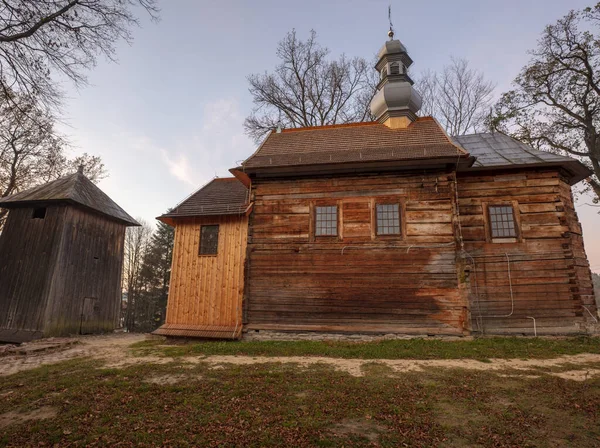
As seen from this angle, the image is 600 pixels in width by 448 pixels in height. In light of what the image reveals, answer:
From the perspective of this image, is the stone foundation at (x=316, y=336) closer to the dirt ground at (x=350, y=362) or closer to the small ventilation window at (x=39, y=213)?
the dirt ground at (x=350, y=362)

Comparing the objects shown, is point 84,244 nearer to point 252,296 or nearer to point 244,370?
point 252,296

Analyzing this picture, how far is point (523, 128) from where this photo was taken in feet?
61.0

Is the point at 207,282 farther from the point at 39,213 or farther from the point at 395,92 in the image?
the point at 395,92

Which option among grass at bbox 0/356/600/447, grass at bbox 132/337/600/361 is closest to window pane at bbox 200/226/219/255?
grass at bbox 132/337/600/361

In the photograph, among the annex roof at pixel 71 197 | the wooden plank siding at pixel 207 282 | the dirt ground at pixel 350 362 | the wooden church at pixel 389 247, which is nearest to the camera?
the dirt ground at pixel 350 362

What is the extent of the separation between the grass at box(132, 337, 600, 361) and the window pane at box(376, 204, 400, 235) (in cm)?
345

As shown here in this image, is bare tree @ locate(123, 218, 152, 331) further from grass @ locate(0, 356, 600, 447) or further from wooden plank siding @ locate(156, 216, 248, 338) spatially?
grass @ locate(0, 356, 600, 447)

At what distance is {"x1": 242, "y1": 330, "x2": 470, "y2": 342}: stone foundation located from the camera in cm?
1023

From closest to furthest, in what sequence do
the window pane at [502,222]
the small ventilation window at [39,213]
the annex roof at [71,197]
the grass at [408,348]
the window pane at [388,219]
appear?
1. the grass at [408,348]
2. the window pane at [388,219]
3. the window pane at [502,222]
4. the annex roof at [71,197]
5. the small ventilation window at [39,213]

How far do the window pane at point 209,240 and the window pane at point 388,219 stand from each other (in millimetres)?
5894

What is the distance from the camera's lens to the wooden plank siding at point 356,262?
1050 centimetres

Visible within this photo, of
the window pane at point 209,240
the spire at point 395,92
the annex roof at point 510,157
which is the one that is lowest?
the window pane at point 209,240

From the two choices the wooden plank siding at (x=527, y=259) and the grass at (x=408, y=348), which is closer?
the grass at (x=408, y=348)

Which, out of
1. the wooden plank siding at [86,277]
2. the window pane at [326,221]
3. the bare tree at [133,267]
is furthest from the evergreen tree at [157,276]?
the window pane at [326,221]
